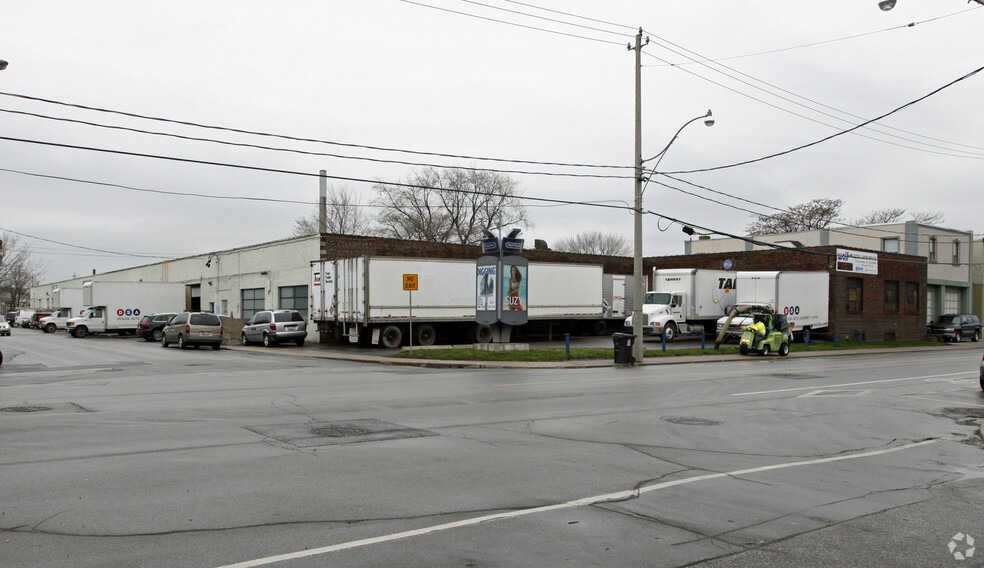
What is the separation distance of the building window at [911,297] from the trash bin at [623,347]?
1281 inches

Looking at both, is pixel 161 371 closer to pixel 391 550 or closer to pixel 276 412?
pixel 276 412

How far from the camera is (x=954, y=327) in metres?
49.2

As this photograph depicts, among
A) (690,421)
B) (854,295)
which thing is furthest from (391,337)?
(854,295)

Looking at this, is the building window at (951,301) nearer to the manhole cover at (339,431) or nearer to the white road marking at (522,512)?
the white road marking at (522,512)

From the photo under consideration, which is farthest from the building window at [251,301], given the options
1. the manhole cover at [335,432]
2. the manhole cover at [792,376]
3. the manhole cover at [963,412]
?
the manhole cover at [963,412]

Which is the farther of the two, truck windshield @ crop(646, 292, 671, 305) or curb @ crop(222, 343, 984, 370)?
truck windshield @ crop(646, 292, 671, 305)

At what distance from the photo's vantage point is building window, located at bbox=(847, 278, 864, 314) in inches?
1692

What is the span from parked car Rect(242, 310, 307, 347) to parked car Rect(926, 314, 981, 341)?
42294 millimetres

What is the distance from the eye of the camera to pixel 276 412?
39.2 ft

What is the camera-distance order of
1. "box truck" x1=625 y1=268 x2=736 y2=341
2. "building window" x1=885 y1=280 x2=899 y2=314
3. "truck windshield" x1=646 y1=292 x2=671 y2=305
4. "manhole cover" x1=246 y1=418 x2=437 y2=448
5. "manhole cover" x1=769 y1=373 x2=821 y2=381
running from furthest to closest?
"building window" x1=885 y1=280 x2=899 y2=314 → "truck windshield" x1=646 y1=292 x2=671 y2=305 → "box truck" x1=625 y1=268 x2=736 y2=341 → "manhole cover" x1=769 y1=373 x2=821 y2=381 → "manhole cover" x1=246 y1=418 x2=437 y2=448

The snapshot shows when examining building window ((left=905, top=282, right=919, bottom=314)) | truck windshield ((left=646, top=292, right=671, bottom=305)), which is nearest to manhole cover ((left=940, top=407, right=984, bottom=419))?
truck windshield ((left=646, top=292, right=671, bottom=305))

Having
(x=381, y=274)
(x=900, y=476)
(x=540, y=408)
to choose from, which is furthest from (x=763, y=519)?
(x=381, y=274)

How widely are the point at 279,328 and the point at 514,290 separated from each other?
12365mm

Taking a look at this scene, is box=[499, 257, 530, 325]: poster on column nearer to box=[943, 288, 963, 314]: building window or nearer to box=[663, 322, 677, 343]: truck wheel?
box=[663, 322, 677, 343]: truck wheel
